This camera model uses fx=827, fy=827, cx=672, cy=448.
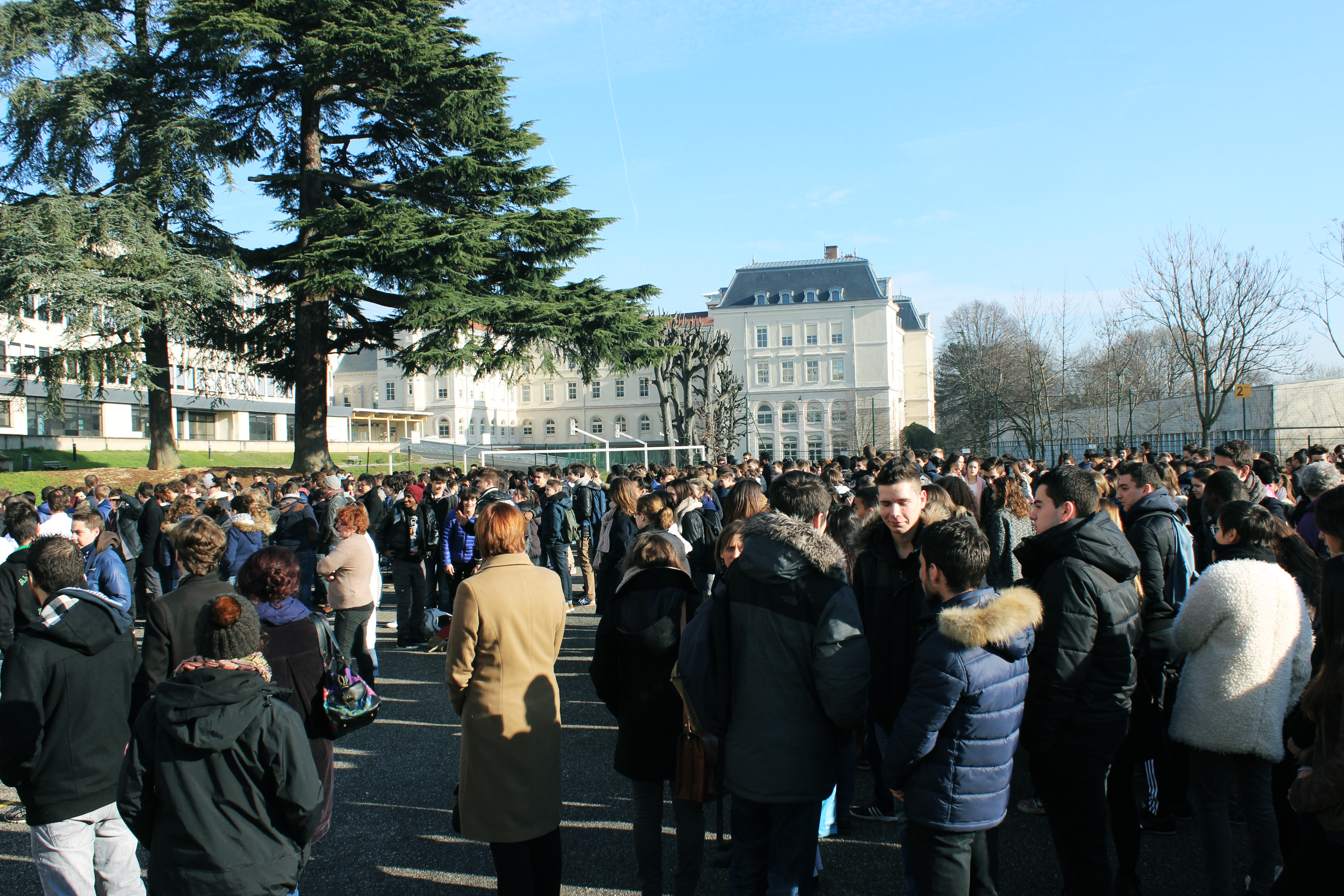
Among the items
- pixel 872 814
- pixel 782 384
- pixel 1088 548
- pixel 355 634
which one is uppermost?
pixel 782 384

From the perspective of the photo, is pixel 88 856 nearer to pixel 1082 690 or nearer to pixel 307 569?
pixel 1082 690

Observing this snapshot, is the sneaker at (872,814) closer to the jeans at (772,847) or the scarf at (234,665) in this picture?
the jeans at (772,847)

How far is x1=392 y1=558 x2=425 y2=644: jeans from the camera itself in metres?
9.42

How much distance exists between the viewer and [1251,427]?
28844 millimetres

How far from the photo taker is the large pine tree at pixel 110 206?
20.6 m

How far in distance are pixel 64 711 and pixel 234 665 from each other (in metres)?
1.30

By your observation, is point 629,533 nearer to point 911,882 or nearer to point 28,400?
point 911,882

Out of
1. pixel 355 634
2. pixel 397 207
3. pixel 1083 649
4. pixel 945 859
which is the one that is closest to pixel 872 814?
pixel 945 859

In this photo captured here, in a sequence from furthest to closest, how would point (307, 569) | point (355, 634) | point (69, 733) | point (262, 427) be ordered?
point (262, 427), point (307, 569), point (355, 634), point (69, 733)

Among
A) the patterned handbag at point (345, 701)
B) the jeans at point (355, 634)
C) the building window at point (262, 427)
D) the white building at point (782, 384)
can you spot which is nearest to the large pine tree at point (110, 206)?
the jeans at point (355, 634)

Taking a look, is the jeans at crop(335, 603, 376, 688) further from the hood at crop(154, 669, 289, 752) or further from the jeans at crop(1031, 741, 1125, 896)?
the jeans at crop(1031, 741, 1125, 896)

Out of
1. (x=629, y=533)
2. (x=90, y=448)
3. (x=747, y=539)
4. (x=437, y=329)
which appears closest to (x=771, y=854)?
(x=747, y=539)

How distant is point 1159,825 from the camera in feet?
14.6

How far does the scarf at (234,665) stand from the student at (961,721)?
218cm
